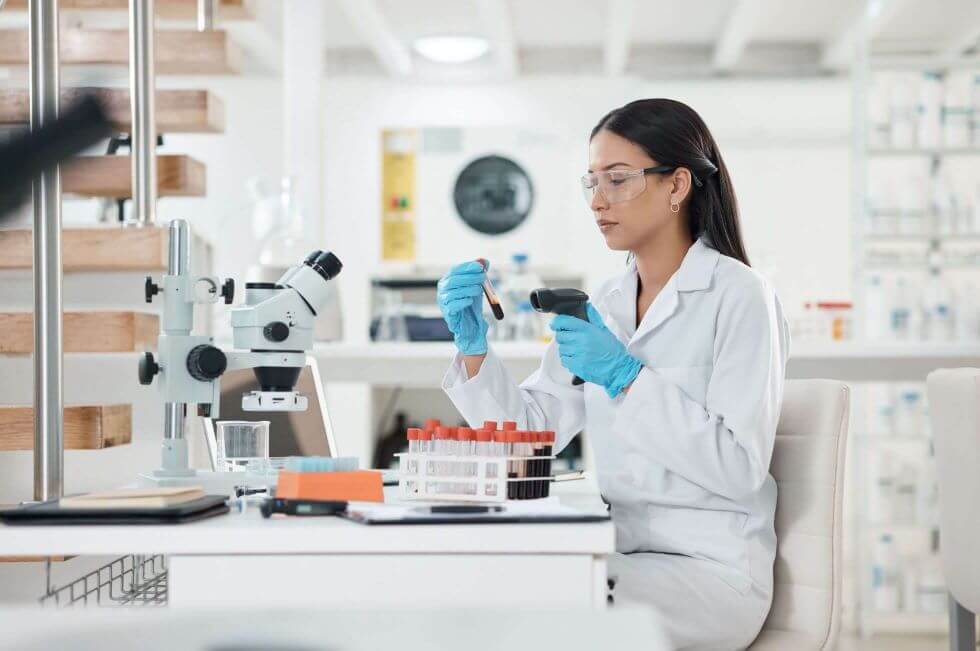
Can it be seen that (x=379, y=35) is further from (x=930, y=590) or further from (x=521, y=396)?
(x=521, y=396)

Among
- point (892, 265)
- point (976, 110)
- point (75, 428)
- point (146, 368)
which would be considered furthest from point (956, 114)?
point (146, 368)

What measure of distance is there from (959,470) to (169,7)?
239 cm

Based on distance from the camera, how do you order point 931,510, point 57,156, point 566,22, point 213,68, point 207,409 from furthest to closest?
point 566,22
point 931,510
point 213,68
point 207,409
point 57,156

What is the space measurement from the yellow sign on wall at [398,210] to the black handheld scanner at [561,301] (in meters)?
4.77

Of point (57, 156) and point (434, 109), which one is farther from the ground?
point (434, 109)

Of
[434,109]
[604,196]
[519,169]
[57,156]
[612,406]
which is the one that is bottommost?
[612,406]

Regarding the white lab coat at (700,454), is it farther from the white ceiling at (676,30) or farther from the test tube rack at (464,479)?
the white ceiling at (676,30)

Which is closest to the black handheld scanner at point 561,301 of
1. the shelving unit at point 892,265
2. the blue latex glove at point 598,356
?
the blue latex glove at point 598,356

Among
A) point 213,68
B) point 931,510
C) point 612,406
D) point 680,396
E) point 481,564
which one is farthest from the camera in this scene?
point 931,510

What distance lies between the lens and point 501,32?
5.77 m

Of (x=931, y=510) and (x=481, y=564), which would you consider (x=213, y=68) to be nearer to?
(x=481, y=564)

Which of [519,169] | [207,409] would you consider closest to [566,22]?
[519,169]

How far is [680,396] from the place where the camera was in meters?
1.56

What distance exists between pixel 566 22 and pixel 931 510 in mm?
3251
